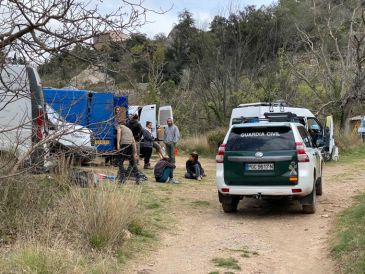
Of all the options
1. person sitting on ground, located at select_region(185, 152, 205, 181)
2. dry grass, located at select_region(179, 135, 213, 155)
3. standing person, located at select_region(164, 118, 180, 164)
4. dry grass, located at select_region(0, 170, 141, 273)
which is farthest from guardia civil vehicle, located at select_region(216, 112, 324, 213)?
dry grass, located at select_region(179, 135, 213, 155)

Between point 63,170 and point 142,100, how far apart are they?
19.1m

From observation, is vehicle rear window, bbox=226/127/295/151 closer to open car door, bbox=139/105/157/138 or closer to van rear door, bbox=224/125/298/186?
van rear door, bbox=224/125/298/186

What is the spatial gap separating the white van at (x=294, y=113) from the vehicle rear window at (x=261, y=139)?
298 cm

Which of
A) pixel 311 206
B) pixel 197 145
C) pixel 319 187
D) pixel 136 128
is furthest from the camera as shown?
pixel 197 145

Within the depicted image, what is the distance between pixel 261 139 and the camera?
956 cm

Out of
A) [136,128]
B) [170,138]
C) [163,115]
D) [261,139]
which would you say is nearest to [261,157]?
[261,139]

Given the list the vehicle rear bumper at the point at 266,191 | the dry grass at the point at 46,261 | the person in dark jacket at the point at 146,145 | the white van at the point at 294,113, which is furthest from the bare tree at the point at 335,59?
the dry grass at the point at 46,261

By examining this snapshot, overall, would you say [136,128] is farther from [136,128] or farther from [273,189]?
[273,189]

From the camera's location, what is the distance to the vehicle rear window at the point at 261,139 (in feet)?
31.0

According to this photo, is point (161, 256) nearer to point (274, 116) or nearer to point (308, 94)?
point (274, 116)

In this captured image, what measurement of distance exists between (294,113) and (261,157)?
23.1 feet

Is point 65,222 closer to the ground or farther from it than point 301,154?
closer to the ground

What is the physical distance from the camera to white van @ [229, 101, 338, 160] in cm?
1523

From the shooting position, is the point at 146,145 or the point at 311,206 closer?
the point at 311,206
